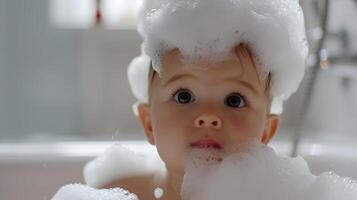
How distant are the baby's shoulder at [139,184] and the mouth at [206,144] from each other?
0.15 meters

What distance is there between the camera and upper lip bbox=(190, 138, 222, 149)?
83 cm

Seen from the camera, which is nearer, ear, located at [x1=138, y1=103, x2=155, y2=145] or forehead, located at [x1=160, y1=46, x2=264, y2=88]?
forehead, located at [x1=160, y1=46, x2=264, y2=88]

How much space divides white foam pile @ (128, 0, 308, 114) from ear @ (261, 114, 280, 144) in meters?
0.04

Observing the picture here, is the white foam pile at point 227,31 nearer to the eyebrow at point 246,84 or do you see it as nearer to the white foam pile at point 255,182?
the eyebrow at point 246,84

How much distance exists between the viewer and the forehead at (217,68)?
0.83 metres

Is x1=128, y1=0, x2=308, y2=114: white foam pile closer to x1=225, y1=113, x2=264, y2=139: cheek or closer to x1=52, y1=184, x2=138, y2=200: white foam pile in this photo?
x1=225, y1=113, x2=264, y2=139: cheek

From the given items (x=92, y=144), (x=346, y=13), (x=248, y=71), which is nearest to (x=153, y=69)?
(x=248, y=71)

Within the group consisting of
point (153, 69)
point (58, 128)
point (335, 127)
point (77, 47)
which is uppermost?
point (153, 69)

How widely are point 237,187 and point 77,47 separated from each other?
140cm

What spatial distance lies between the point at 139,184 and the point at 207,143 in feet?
0.61

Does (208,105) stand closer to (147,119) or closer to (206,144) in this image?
(206,144)

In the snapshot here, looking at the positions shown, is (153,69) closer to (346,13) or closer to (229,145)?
(229,145)

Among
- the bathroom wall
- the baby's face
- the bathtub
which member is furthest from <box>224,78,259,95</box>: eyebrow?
the bathroom wall

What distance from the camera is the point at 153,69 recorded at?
0.93 meters
